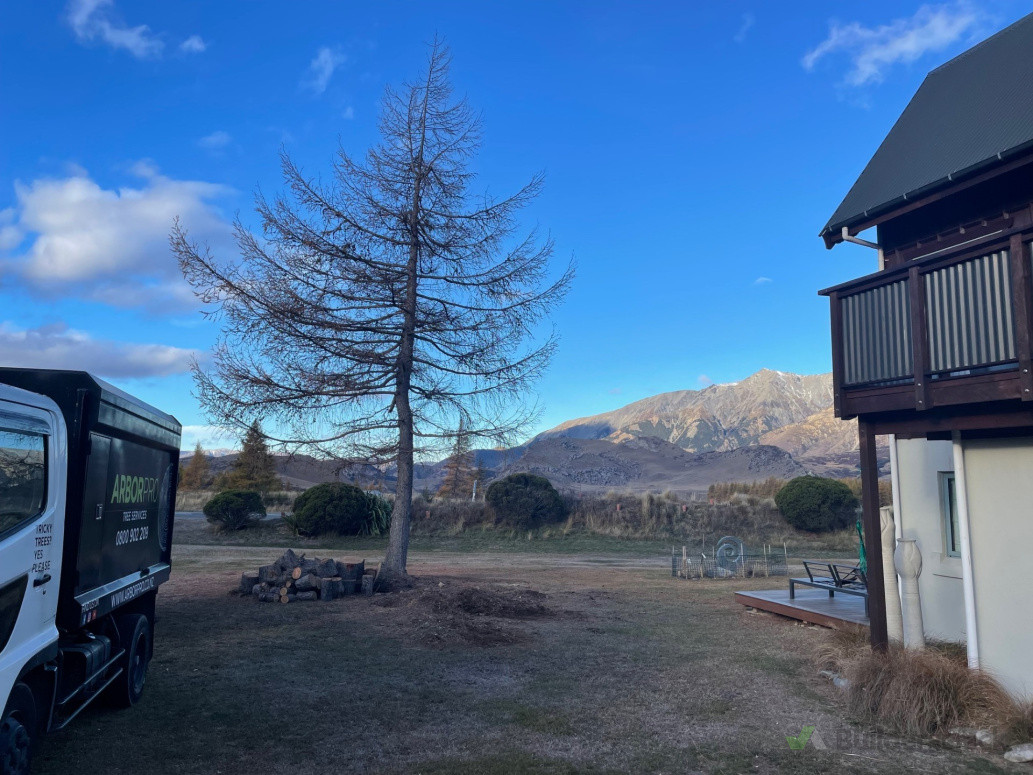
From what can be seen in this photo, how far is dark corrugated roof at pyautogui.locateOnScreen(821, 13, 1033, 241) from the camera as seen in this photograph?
8070 millimetres

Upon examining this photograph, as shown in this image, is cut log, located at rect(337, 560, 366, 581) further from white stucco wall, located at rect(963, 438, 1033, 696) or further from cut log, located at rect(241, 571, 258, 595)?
white stucco wall, located at rect(963, 438, 1033, 696)

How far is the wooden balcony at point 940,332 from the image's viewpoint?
603 cm

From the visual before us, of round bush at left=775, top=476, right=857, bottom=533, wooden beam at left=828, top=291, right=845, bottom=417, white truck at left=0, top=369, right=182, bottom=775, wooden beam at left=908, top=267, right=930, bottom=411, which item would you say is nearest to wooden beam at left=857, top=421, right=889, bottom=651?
wooden beam at left=828, top=291, right=845, bottom=417

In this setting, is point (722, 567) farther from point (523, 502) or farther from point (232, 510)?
point (232, 510)

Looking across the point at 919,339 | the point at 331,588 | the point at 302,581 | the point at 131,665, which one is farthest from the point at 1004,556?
the point at 302,581

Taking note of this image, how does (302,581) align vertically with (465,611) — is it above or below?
above

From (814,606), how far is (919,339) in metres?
6.48

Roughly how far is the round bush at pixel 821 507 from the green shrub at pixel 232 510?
22.6 metres

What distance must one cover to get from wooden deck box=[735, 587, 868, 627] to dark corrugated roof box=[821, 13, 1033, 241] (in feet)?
18.4

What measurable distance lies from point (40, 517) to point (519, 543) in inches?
1006

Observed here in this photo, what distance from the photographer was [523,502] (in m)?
31.5

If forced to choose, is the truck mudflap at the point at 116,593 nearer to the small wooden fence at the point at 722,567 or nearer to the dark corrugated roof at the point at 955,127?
the dark corrugated roof at the point at 955,127

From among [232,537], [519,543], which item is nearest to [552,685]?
[519,543]

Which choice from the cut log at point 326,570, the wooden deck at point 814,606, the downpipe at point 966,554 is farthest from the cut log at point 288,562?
the downpipe at point 966,554
